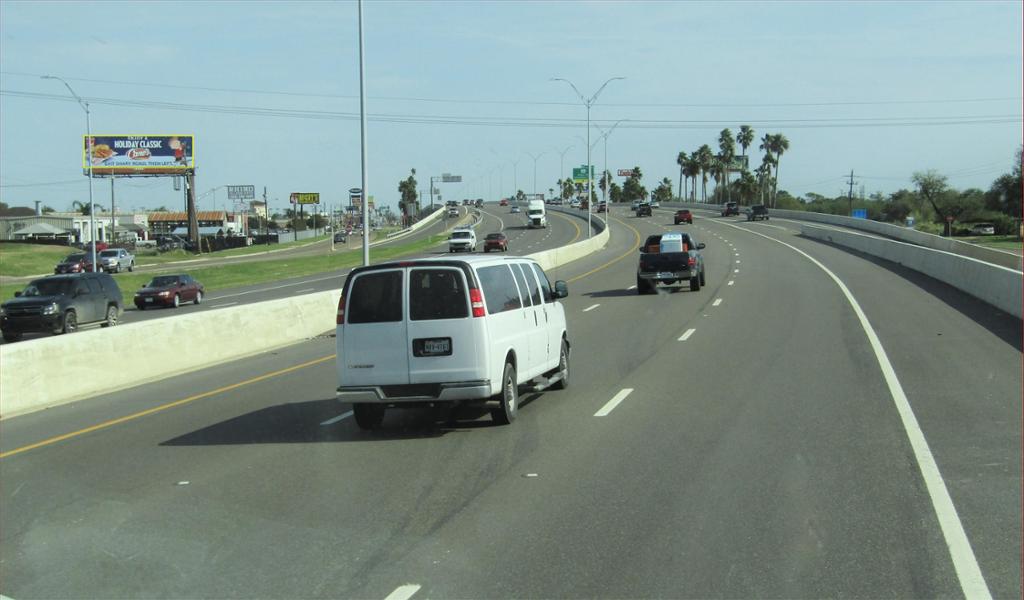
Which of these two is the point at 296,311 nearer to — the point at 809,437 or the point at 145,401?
the point at 145,401

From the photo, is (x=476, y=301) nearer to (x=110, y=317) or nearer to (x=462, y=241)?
(x=110, y=317)

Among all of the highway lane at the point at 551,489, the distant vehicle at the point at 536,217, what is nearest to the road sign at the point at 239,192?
the distant vehicle at the point at 536,217

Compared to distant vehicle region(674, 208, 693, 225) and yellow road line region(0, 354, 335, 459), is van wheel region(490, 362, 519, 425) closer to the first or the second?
yellow road line region(0, 354, 335, 459)

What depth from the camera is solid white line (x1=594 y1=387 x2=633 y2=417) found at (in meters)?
12.9

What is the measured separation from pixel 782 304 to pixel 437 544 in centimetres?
2284

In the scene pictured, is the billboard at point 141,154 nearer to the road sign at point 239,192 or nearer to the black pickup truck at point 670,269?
the road sign at point 239,192

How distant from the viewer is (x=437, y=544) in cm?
738

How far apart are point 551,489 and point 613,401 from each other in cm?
502

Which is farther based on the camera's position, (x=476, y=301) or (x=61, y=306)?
(x=61, y=306)

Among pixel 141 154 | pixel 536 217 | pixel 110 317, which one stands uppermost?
pixel 141 154

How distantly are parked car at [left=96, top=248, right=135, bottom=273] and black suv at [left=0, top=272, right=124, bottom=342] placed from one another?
36.6 m

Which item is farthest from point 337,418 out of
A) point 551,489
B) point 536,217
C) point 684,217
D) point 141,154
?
point 141,154

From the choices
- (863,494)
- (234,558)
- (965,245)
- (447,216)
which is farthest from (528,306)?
(447,216)

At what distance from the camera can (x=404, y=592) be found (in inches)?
251
